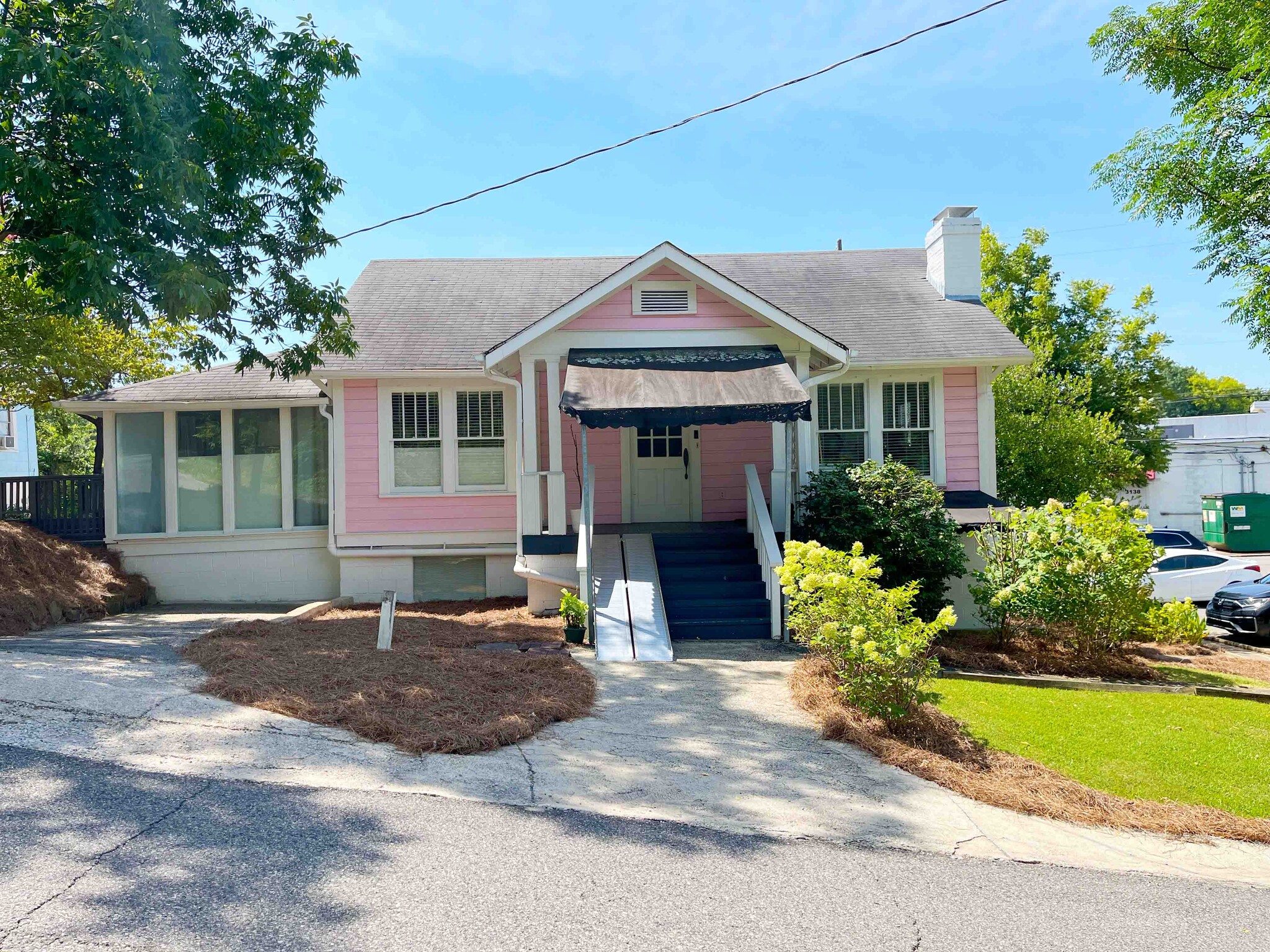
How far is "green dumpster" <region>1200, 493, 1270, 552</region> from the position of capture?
29.2 m

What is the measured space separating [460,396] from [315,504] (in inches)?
129

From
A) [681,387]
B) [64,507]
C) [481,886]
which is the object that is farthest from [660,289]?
[64,507]

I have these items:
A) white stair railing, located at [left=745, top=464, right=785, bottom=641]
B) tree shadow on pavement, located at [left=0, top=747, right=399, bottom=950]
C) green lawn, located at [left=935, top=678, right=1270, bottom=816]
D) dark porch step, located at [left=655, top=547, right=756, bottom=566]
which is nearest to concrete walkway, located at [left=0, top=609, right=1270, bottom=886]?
tree shadow on pavement, located at [left=0, top=747, right=399, bottom=950]

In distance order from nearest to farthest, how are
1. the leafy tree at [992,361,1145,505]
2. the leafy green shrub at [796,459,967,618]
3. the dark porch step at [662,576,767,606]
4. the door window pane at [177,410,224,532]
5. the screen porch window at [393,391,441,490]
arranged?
the leafy green shrub at [796,459,967,618] < the dark porch step at [662,576,767,606] < the screen porch window at [393,391,441,490] < the door window pane at [177,410,224,532] < the leafy tree at [992,361,1145,505]

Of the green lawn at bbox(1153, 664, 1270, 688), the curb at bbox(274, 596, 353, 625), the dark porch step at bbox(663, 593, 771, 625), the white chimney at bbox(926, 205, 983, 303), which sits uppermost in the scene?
the white chimney at bbox(926, 205, 983, 303)

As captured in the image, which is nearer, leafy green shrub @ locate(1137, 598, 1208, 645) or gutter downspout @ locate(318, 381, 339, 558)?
leafy green shrub @ locate(1137, 598, 1208, 645)

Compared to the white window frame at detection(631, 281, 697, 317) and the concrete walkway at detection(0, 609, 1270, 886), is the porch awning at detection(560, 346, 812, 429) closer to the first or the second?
the white window frame at detection(631, 281, 697, 317)

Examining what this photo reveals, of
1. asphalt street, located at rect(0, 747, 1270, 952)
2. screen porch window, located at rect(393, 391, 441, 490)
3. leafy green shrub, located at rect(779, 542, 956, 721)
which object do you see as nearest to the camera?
asphalt street, located at rect(0, 747, 1270, 952)

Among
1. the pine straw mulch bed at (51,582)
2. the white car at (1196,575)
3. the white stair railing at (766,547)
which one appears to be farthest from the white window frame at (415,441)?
the white car at (1196,575)

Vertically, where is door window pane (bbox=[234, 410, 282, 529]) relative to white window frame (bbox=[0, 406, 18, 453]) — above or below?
below

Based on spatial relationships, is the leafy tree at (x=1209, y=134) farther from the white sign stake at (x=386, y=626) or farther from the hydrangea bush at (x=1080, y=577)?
the white sign stake at (x=386, y=626)

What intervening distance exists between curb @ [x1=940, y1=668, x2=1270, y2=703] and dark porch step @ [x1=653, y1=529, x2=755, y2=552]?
375 centimetres

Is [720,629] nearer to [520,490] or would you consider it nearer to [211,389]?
[520,490]

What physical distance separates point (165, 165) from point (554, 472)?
588cm
